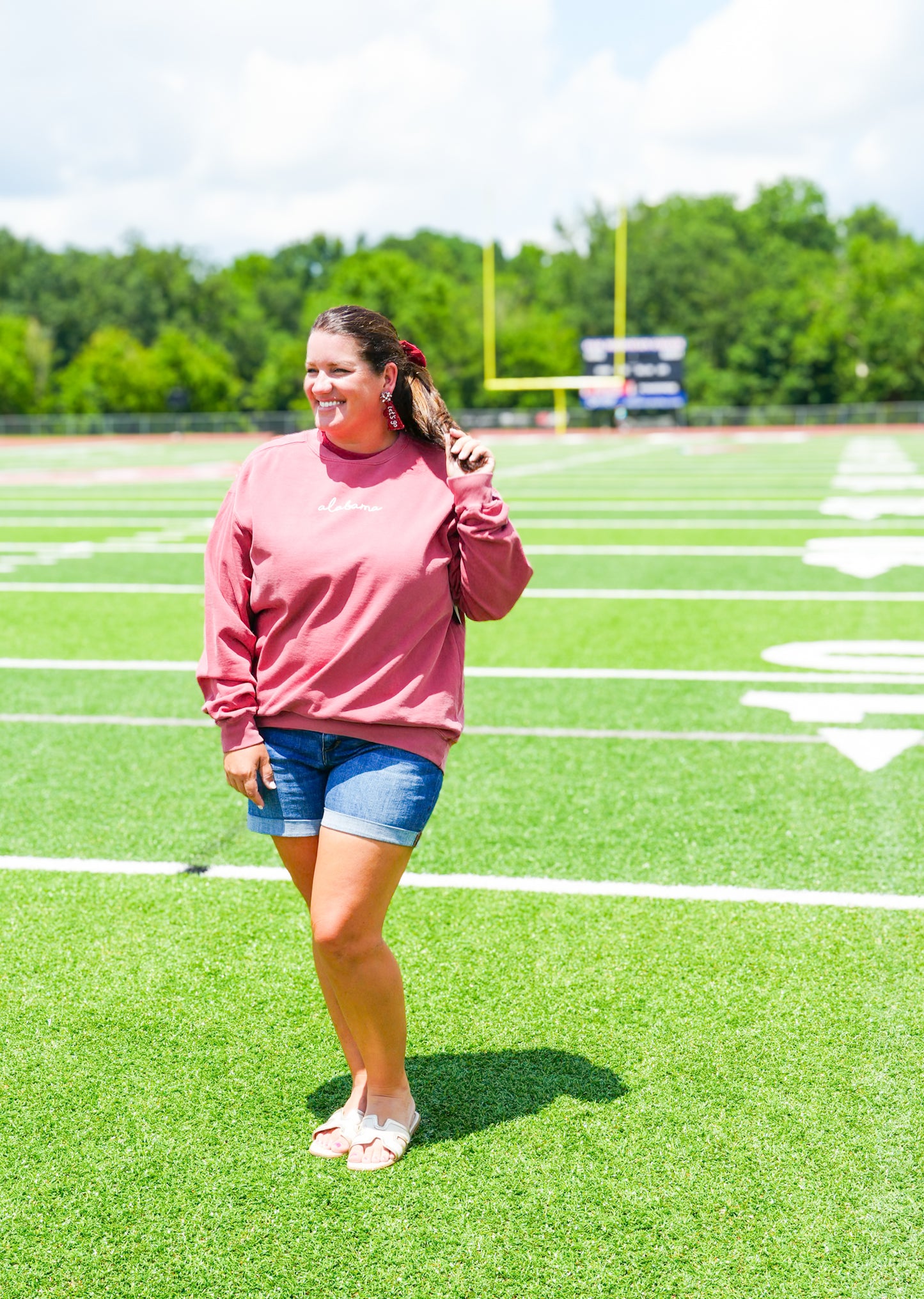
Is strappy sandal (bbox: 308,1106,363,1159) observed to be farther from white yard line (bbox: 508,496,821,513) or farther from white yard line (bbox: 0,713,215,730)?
white yard line (bbox: 508,496,821,513)

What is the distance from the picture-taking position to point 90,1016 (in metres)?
3.42

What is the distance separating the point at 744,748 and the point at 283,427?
50.1 metres

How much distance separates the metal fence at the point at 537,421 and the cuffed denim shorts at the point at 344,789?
2012 inches

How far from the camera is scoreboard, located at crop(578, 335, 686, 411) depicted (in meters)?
44.7

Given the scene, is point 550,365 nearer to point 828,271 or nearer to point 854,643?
point 828,271

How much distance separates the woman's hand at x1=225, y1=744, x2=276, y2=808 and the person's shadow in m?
0.85

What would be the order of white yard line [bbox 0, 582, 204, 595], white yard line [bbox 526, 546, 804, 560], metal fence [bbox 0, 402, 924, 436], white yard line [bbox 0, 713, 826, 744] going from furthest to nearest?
metal fence [bbox 0, 402, 924, 436]
white yard line [bbox 526, 546, 804, 560]
white yard line [bbox 0, 582, 204, 595]
white yard line [bbox 0, 713, 826, 744]

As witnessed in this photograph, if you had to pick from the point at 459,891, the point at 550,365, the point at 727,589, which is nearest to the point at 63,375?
the point at 550,365

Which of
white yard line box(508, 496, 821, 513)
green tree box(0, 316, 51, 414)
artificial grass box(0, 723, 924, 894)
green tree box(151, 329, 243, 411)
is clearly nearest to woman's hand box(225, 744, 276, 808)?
artificial grass box(0, 723, 924, 894)

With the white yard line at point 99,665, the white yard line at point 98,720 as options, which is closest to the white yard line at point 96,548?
the white yard line at point 99,665

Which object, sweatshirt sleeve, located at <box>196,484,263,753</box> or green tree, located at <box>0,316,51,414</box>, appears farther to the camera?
green tree, located at <box>0,316,51,414</box>

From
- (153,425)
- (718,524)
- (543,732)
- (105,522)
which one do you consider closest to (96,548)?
(105,522)

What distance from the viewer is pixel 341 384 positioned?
260cm

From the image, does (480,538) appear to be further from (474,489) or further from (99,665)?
(99,665)
